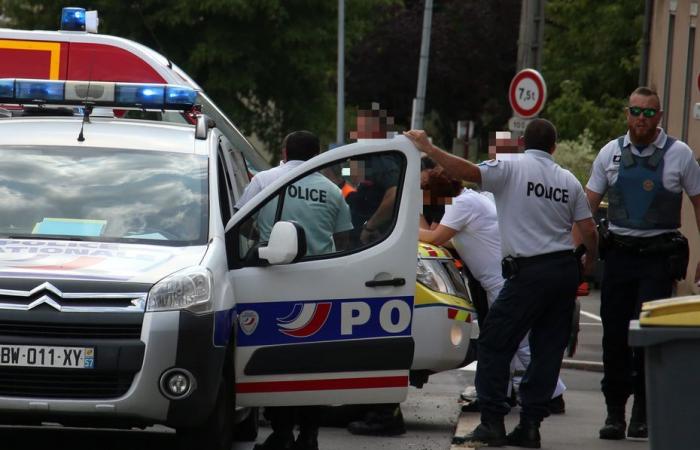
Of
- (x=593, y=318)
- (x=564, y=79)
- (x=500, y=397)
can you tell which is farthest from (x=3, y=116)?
(x=564, y=79)

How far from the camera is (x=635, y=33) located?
4031cm

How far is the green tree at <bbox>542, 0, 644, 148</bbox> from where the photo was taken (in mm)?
40438

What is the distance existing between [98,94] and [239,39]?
3091 cm

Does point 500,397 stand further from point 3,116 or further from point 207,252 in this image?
point 3,116

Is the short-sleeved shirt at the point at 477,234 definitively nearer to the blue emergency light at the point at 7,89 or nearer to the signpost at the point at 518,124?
the blue emergency light at the point at 7,89

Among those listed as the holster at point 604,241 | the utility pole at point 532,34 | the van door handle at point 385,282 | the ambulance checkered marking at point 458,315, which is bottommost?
the ambulance checkered marking at point 458,315

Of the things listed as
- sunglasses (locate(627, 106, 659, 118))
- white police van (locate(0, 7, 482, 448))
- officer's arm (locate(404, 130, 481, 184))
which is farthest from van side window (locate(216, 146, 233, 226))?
sunglasses (locate(627, 106, 659, 118))

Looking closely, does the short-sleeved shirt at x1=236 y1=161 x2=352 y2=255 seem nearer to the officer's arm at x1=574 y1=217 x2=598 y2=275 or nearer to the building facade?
the officer's arm at x1=574 y1=217 x2=598 y2=275

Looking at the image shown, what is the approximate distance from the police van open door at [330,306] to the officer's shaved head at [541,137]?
897mm

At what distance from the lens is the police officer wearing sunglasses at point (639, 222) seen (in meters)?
8.86

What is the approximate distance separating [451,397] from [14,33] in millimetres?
4175

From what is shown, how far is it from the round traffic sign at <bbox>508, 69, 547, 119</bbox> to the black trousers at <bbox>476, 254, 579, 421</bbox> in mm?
10571

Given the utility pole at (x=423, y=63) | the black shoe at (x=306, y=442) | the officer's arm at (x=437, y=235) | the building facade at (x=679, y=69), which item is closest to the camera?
the black shoe at (x=306, y=442)

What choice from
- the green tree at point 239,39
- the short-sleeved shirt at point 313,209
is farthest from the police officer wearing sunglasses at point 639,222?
the green tree at point 239,39
